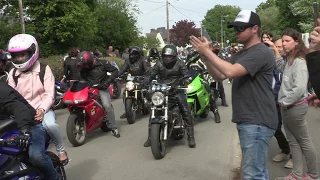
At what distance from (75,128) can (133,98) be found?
2272 mm

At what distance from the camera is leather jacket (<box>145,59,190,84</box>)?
6.71 meters

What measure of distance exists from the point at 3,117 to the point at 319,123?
21.5 feet

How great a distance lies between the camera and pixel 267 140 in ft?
10.6

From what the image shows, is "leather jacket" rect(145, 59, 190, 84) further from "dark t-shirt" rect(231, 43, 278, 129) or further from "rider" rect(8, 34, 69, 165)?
"dark t-shirt" rect(231, 43, 278, 129)

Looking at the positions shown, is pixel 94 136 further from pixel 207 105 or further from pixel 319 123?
pixel 319 123

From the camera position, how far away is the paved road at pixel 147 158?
4957 millimetres

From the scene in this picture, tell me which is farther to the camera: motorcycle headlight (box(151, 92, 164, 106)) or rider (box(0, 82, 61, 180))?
motorcycle headlight (box(151, 92, 164, 106))

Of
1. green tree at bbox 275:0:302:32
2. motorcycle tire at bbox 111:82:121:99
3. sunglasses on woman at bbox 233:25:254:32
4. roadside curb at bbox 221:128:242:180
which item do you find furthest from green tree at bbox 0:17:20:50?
green tree at bbox 275:0:302:32

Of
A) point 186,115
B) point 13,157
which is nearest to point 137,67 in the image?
point 186,115

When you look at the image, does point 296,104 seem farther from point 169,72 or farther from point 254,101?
point 169,72

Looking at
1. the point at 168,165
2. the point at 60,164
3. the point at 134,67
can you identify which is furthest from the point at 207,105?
the point at 60,164

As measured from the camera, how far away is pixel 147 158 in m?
5.72

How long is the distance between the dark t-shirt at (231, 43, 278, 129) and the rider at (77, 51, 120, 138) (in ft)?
13.2

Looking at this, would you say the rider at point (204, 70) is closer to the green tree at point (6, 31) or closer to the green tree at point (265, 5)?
the green tree at point (6, 31)
